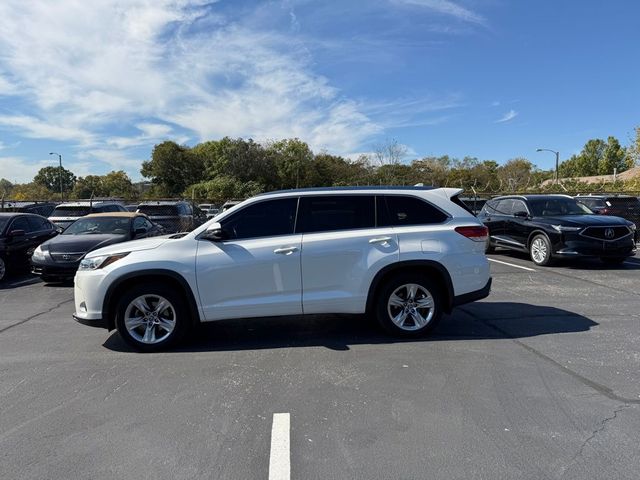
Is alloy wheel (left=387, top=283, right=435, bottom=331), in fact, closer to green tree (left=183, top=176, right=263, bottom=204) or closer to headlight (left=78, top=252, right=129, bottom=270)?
headlight (left=78, top=252, right=129, bottom=270)

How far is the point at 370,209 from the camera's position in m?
5.68

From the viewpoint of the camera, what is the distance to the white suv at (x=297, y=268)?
5270 mm

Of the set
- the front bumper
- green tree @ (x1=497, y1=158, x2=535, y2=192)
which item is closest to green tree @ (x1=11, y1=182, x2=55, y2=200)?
the front bumper

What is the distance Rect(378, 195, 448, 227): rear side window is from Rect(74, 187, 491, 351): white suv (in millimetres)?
12

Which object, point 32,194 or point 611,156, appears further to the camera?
point 611,156

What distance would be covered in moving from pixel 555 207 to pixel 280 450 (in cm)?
1080

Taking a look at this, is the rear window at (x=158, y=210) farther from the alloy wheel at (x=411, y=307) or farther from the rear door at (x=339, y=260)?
the alloy wheel at (x=411, y=307)

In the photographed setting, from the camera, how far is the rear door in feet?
17.6

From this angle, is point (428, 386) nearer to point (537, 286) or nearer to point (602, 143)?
point (537, 286)

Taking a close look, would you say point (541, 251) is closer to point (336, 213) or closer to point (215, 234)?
point (336, 213)

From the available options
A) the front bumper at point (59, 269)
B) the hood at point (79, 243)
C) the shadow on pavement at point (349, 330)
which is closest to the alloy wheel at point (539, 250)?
the shadow on pavement at point (349, 330)

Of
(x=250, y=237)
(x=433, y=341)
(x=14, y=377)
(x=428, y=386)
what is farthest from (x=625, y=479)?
(x=14, y=377)

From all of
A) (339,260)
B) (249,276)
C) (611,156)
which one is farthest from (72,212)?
(611,156)

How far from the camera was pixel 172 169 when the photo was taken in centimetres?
6681
